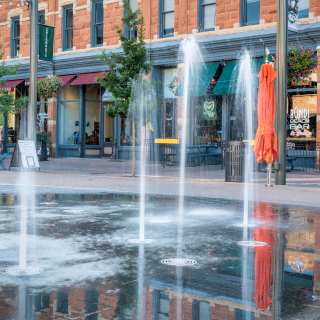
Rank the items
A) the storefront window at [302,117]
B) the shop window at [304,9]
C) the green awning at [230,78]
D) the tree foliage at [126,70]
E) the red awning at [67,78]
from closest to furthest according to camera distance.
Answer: the tree foliage at [126,70], the shop window at [304,9], the storefront window at [302,117], the green awning at [230,78], the red awning at [67,78]

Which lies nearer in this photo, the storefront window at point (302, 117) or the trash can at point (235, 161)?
the trash can at point (235, 161)

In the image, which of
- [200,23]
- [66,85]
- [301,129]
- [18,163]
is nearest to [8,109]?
[18,163]

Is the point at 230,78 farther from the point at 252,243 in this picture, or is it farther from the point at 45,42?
the point at 252,243

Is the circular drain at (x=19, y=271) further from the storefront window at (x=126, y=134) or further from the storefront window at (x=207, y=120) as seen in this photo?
the storefront window at (x=126, y=134)

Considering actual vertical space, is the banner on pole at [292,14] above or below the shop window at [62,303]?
above

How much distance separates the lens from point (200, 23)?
2284 cm

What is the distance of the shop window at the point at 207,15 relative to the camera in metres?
22.6

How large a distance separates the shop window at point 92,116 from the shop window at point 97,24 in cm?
240

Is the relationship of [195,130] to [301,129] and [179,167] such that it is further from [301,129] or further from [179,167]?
[301,129]

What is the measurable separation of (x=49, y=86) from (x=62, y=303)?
21.9 meters

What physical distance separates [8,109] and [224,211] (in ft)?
48.4

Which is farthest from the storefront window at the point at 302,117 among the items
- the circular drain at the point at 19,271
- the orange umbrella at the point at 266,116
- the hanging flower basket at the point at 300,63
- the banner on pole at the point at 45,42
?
the circular drain at the point at 19,271

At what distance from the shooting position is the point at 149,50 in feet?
78.7

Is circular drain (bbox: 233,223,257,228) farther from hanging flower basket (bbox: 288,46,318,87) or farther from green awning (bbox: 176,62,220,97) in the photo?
green awning (bbox: 176,62,220,97)
